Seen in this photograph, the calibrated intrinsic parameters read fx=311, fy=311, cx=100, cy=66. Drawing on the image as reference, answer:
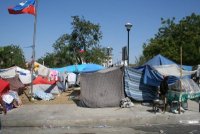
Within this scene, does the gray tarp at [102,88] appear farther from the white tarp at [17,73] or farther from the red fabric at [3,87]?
the white tarp at [17,73]

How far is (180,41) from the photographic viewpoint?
47.8 meters

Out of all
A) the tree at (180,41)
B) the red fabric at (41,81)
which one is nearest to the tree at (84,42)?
the tree at (180,41)

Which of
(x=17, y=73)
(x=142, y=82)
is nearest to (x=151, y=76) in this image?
(x=142, y=82)

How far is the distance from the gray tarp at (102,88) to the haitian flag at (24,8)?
17.6 feet

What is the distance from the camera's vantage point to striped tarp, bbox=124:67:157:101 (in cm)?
1675

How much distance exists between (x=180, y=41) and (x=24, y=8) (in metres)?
34.0

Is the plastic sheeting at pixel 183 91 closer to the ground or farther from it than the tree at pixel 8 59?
closer to the ground

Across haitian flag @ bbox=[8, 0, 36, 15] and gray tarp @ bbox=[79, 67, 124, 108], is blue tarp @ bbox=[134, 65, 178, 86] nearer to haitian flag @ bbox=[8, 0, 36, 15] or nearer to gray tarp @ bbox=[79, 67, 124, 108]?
gray tarp @ bbox=[79, 67, 124, 108]

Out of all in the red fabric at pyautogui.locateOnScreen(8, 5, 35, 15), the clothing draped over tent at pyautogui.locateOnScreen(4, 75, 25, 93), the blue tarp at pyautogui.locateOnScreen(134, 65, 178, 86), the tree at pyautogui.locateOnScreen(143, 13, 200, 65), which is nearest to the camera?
the blue tarp at pyautogui.locateOnScreen(134, 65, 178, 86)

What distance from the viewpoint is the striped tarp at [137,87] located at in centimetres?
1675

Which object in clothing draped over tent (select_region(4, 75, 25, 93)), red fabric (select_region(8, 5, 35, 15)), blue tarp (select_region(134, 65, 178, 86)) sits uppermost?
red fabric (select_region(8, 5, 35, 15))

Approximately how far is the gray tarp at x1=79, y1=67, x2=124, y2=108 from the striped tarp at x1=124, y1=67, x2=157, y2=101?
563 millimetres

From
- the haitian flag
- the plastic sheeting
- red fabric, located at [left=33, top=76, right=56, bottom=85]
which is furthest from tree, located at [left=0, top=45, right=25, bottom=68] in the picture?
the plastic sheeting

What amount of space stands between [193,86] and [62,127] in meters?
6.90
